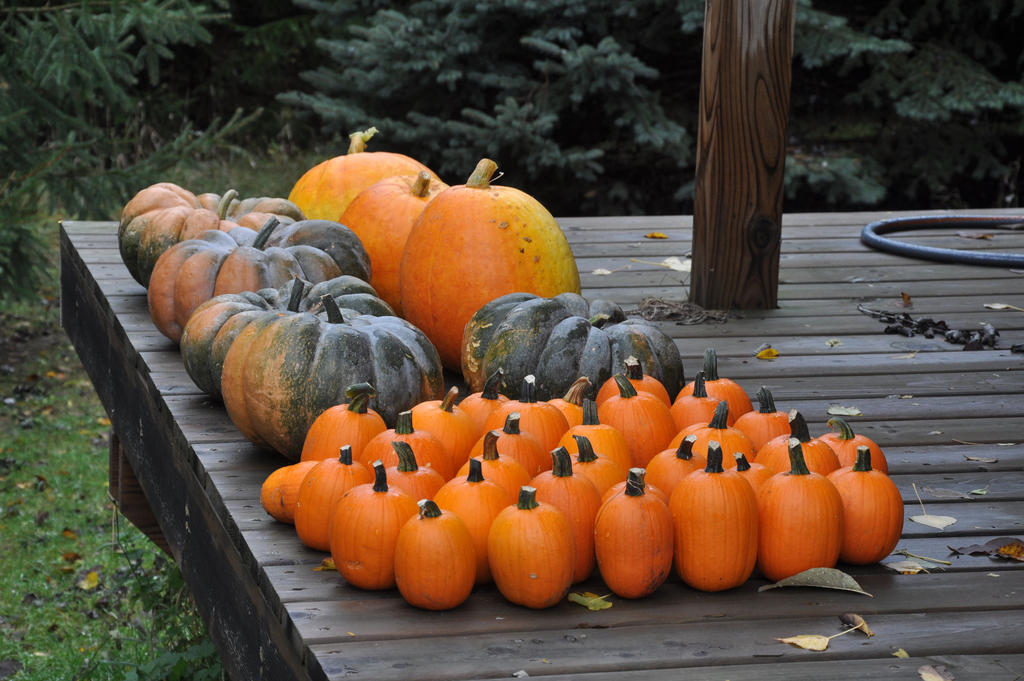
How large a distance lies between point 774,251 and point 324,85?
4.79 metres

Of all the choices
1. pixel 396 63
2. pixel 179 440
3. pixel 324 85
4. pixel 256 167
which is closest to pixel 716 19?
pixel 179 440

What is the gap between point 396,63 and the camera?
739cm

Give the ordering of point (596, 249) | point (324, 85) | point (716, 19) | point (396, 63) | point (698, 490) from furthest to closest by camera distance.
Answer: point (324, 85)
point (396, 63)
point (596, 249)
point (716, 19)
point (698, 490)

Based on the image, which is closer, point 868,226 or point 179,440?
point 179,440

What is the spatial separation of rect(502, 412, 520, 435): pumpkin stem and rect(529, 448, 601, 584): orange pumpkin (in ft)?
0.51

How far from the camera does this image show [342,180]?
394 cm

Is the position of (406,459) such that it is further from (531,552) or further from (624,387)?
(624,387)

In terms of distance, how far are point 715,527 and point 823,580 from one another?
0.21m

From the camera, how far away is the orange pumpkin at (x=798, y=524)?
6.28 ft

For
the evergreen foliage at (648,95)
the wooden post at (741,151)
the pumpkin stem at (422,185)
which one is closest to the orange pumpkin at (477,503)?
the pumpkin stem at (422,185)

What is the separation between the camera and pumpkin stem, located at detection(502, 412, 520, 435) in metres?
2.11

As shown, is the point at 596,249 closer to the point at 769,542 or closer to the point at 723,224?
the point at 723,224

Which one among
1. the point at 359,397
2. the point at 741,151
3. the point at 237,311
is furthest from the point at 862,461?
the point at 741,151

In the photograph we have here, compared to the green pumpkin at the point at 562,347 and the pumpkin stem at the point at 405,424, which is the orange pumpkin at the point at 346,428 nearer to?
the pumpkin stem at the point at 405,424
